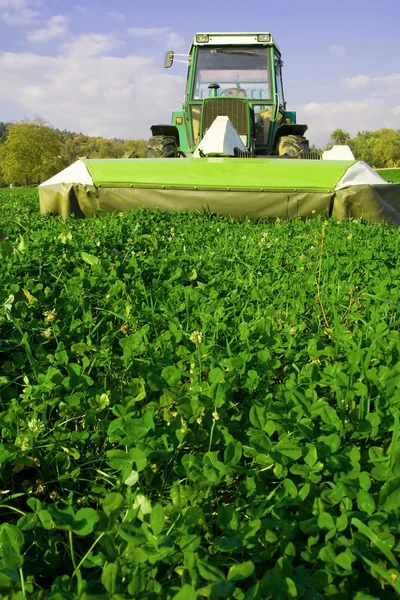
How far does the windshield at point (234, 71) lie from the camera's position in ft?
27.9

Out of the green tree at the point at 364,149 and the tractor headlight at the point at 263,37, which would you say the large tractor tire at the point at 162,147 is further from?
the green tree at the point at 364,149

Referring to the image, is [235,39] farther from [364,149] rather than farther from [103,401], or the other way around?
[364,149]

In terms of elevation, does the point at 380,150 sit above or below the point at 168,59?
above

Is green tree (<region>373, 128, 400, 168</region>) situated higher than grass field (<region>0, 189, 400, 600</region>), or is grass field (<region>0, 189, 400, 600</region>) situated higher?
green tree (<region>373, 128, 400, 168</region>)

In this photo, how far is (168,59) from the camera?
8.27 meters

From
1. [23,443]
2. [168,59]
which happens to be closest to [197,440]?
[23,443]

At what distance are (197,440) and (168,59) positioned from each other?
27.5 ft

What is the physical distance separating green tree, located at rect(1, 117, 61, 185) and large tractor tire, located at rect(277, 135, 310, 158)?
4015 centimetres

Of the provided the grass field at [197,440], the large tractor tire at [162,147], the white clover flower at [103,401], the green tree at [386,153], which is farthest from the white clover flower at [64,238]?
the green tree at [386,153]

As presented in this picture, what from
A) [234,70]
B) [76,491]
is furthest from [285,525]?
[234,70]

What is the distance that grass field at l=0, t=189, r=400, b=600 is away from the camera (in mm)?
893

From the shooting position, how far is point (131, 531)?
0.92 metres

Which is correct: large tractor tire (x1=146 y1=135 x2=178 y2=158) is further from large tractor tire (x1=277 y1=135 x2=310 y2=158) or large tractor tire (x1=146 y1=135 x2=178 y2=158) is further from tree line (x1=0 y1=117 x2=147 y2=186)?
tree line (x1=0 y1=117 x2=147 y2=186)

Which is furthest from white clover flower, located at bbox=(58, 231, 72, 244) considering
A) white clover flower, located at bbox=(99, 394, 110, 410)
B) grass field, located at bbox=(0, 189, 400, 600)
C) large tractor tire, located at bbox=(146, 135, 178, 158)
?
large tractor tire, located at bbox=(146, 135, 178, 158)
